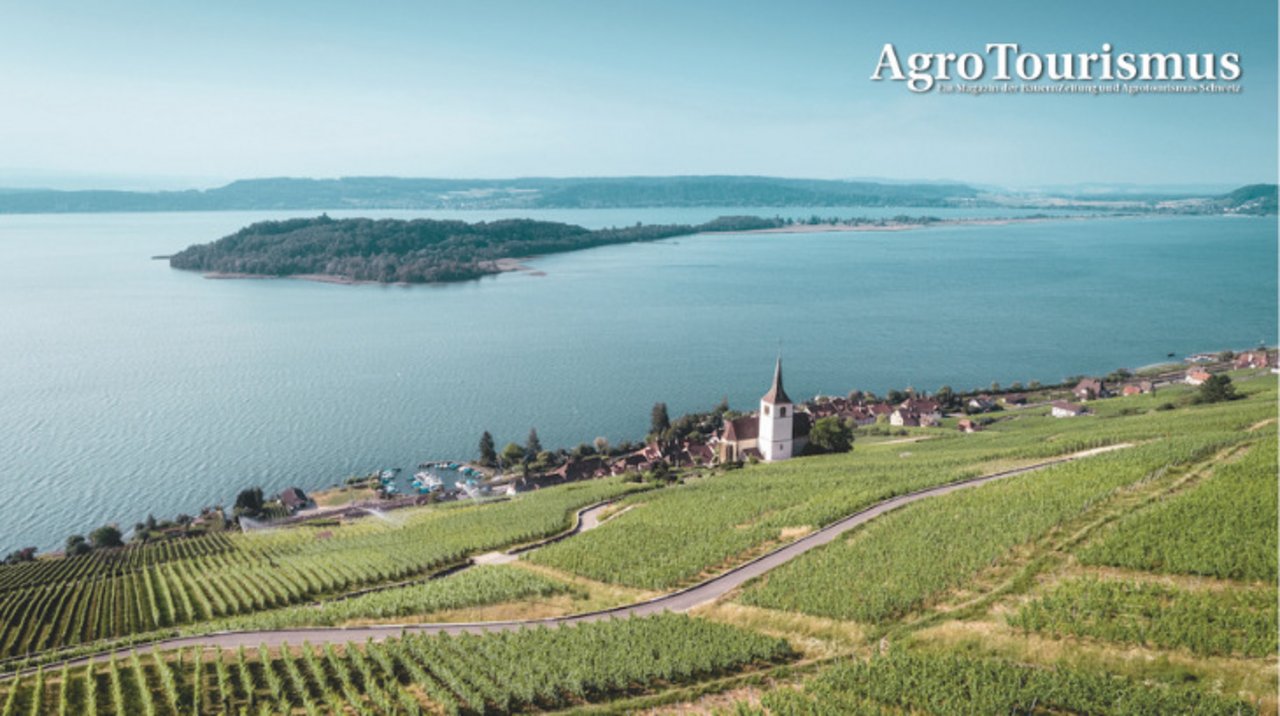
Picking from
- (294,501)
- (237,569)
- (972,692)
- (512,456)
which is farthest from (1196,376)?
(237,569)

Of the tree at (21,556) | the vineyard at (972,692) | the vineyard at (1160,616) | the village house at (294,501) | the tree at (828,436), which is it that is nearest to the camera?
the vineyard at (972,692)

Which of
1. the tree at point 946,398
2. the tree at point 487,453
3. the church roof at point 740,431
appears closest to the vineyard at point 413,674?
the church roof at point 740,431

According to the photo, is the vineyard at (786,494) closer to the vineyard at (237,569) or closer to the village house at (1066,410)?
the vineyard at (237,569)

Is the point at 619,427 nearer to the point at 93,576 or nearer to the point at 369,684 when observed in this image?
the point at 93,576

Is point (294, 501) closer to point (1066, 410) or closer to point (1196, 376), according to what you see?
point (1066, 410)

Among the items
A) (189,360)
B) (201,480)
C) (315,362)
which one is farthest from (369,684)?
(189,360)
